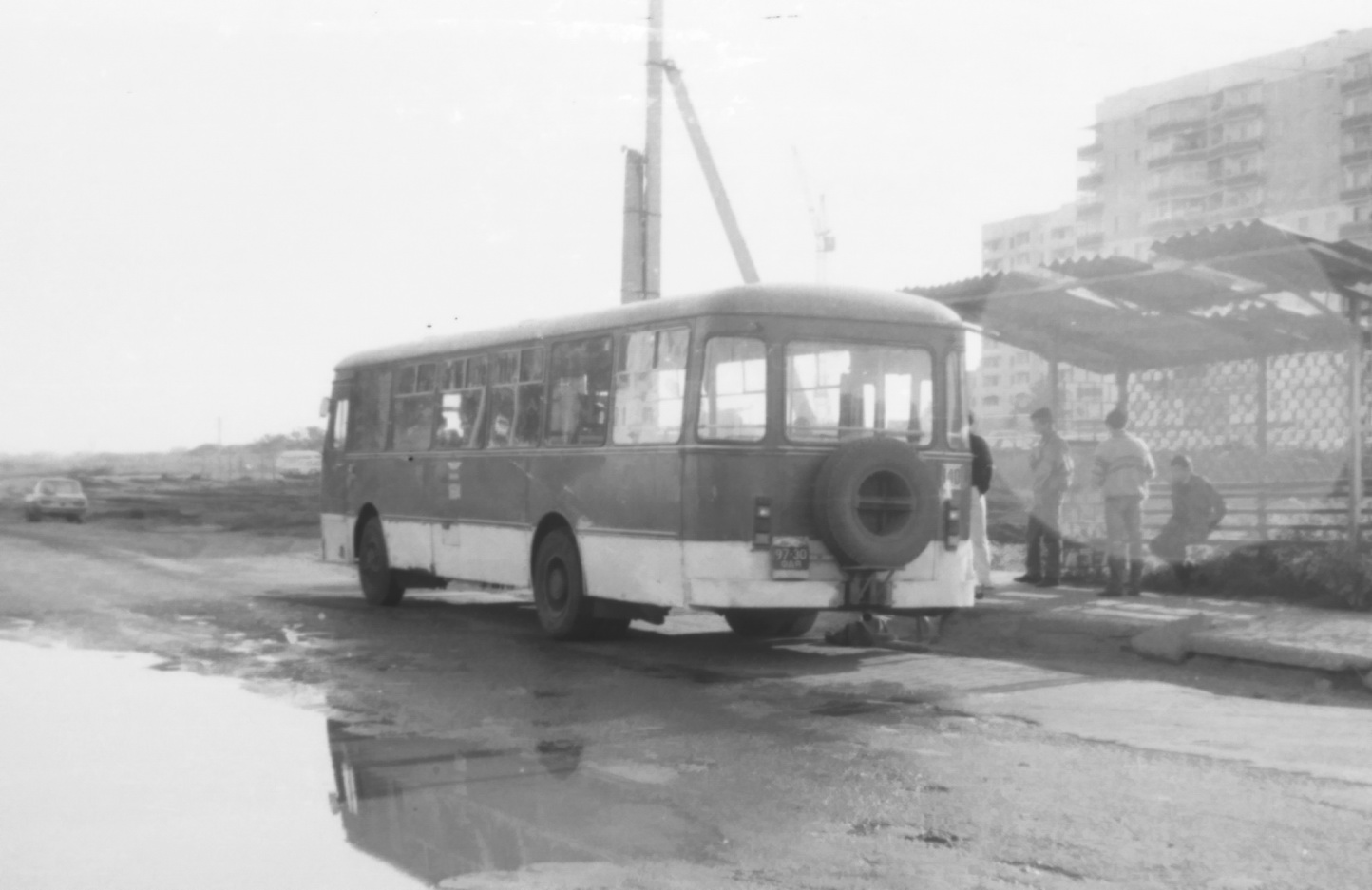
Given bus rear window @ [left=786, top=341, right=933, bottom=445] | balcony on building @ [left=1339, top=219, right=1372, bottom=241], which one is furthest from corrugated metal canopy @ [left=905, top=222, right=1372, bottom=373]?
balcony on building @ [left=1339, top=219, right=1372, bottom=241]

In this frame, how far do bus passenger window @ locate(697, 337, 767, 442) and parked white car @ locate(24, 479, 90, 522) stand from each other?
4083 cm

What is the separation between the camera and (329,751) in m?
8.49

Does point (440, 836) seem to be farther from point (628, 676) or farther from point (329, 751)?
point (628, 676)

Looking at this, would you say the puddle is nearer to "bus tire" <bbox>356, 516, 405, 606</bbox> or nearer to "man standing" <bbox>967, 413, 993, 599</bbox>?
"man standing" <bbox>967, 413, 993, 599</bbox>

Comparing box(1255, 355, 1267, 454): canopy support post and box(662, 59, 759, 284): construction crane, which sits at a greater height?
box(662, 59, 759, 284): construction crane

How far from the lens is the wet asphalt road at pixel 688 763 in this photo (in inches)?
238

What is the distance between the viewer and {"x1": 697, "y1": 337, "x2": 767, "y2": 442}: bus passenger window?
40.3 ft

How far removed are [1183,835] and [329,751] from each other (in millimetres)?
4202

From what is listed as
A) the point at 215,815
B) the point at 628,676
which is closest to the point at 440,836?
the point at 215,815

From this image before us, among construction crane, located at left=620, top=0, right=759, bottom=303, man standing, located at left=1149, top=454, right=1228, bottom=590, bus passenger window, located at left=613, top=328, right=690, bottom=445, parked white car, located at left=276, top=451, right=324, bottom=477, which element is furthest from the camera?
parked white car, located at left=276, top=451, right=324, bottom=477

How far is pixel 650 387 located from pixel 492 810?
6276mm

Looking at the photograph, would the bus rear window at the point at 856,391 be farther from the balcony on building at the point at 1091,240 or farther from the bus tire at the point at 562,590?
the balcony on building at the point at 1091,240

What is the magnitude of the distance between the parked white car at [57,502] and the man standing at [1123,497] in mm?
39200

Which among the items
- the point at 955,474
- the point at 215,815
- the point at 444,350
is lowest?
the point at 215,815
